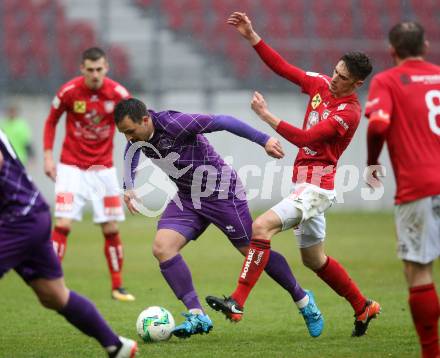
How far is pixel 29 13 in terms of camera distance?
67.6 ft

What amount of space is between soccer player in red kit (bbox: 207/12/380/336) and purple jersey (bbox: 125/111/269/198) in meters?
0.51

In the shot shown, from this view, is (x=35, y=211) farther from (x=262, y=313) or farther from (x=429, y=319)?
(x=262, y=313)

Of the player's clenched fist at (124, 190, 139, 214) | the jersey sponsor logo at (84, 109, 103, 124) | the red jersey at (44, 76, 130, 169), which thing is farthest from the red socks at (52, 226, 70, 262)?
the player's clenched fist at (124, 190, 139, 214)

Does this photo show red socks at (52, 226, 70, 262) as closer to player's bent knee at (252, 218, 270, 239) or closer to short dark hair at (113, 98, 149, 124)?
short dark hair at (113, 98, 149, 124)

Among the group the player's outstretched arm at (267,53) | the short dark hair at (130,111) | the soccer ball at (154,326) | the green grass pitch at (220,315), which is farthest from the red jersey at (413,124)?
the soccer ball at (154,326)

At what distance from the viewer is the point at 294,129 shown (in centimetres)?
659

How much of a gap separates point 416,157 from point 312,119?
6.42ft

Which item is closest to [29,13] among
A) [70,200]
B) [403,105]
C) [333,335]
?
[70,200]

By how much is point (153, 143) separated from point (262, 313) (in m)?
2.35

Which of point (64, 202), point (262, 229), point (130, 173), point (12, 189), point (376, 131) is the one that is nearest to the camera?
point (12, 189)

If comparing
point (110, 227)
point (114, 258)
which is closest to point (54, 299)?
point (114, 258)

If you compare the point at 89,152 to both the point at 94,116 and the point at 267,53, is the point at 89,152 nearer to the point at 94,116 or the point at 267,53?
the point at 94,116

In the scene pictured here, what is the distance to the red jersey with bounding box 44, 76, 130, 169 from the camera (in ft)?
32.4

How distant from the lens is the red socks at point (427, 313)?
5426 millimetres
